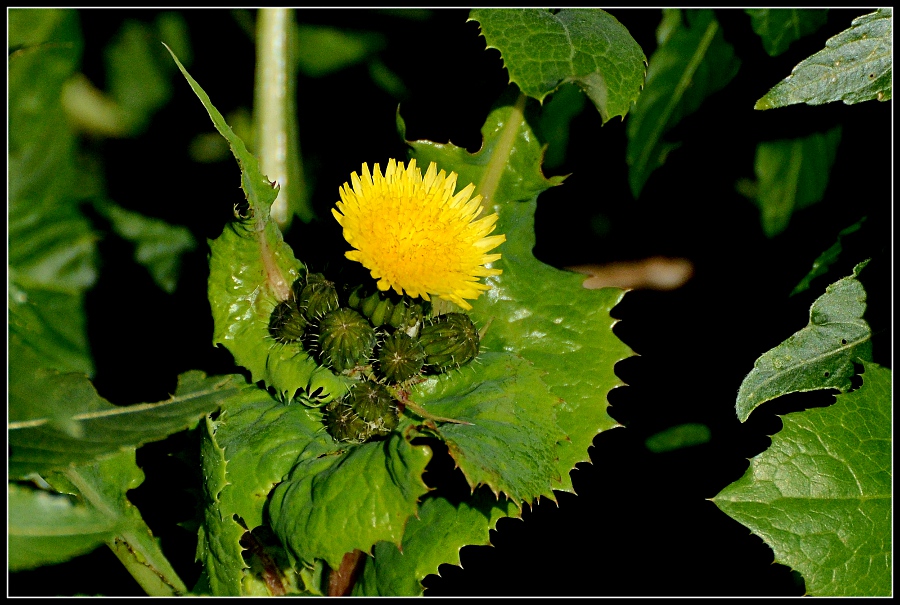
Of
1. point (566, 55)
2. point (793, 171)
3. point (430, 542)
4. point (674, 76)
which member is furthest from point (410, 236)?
point (793, 171)

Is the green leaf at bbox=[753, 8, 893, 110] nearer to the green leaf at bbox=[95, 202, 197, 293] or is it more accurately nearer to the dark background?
the dark background

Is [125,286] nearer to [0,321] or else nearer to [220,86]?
[0,321]

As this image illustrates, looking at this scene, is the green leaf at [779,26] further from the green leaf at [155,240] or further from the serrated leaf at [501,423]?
the green leaf at [155,240]

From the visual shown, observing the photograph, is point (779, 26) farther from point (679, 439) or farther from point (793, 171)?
point (679, 439)

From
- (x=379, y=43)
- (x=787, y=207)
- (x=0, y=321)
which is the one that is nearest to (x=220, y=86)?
(x=379, y=43)

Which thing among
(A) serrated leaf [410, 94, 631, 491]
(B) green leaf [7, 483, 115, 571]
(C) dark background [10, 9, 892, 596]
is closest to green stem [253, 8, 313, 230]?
(C) dark background [10, 9, 892, 596]

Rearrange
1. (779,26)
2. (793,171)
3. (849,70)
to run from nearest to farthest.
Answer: (849,70) < (779,26) < (793,171)
